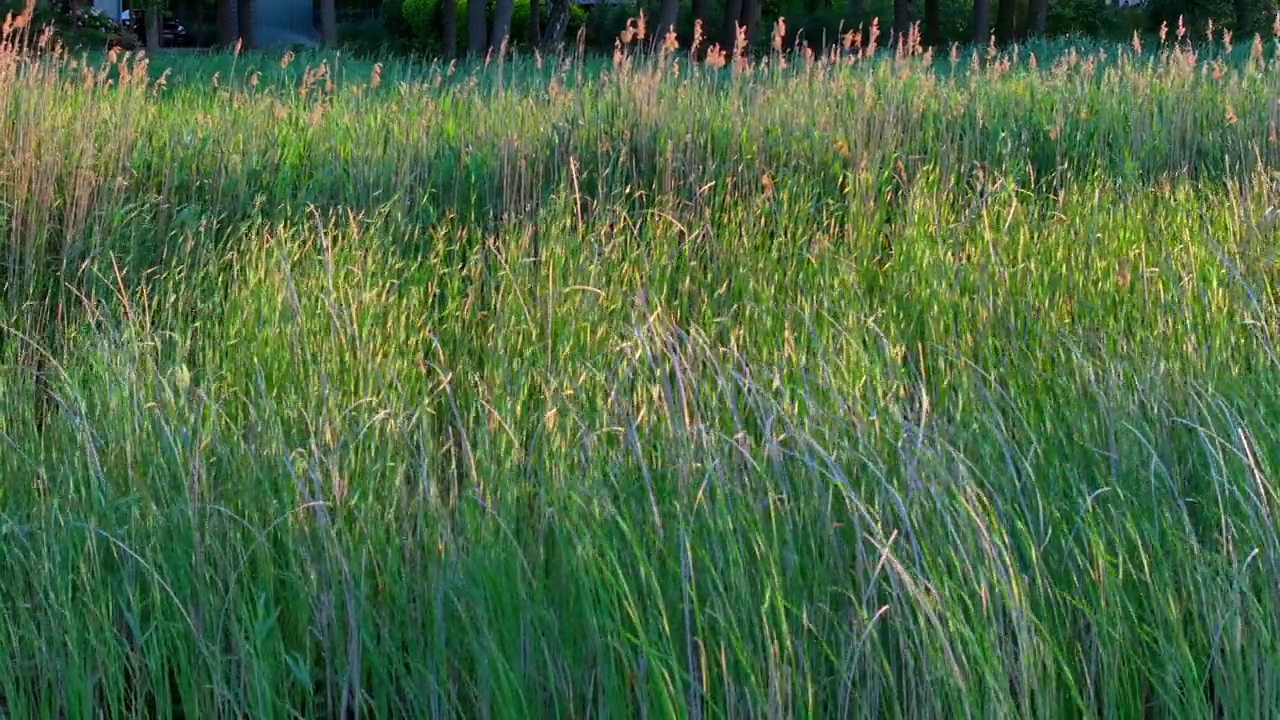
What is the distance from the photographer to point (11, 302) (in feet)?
13.7

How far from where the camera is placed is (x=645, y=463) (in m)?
2.19

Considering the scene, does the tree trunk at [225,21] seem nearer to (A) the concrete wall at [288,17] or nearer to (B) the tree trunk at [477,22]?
(B) the tree trunk at [477,22]

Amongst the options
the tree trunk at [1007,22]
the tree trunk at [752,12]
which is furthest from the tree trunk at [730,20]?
the tree trunk at [1007,22]

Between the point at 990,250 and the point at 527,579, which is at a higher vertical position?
the point at 990,250

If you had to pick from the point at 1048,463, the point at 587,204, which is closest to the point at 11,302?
the point at 587,204

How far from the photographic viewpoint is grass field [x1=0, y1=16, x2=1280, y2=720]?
76.7 inches

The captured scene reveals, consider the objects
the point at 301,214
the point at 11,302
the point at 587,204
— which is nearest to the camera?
the point at 11,302

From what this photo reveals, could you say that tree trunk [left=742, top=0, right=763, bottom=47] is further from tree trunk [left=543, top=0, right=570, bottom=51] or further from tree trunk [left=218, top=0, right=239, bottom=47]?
tree trunk [left=218, top=0, right=239, bottom=47]

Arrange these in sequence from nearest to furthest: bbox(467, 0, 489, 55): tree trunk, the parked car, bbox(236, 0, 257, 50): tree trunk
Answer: bbox(467, 0, 489, 55): tree trunk → bbox(236, 0, 257, 50): tree trunk → the parked car

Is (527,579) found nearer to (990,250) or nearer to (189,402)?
(189,402)

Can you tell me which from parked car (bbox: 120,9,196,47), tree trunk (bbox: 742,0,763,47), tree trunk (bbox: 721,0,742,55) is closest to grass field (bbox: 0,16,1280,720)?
tree trunk (bbox: 742,0,763,47)

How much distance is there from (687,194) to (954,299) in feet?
5.74

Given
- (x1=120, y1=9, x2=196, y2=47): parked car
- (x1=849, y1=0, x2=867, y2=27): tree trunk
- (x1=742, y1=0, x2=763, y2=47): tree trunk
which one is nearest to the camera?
(x1=742, y1=0, x2=763, y2=47): tree trunk

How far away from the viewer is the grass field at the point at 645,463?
A: 76.7 inches
